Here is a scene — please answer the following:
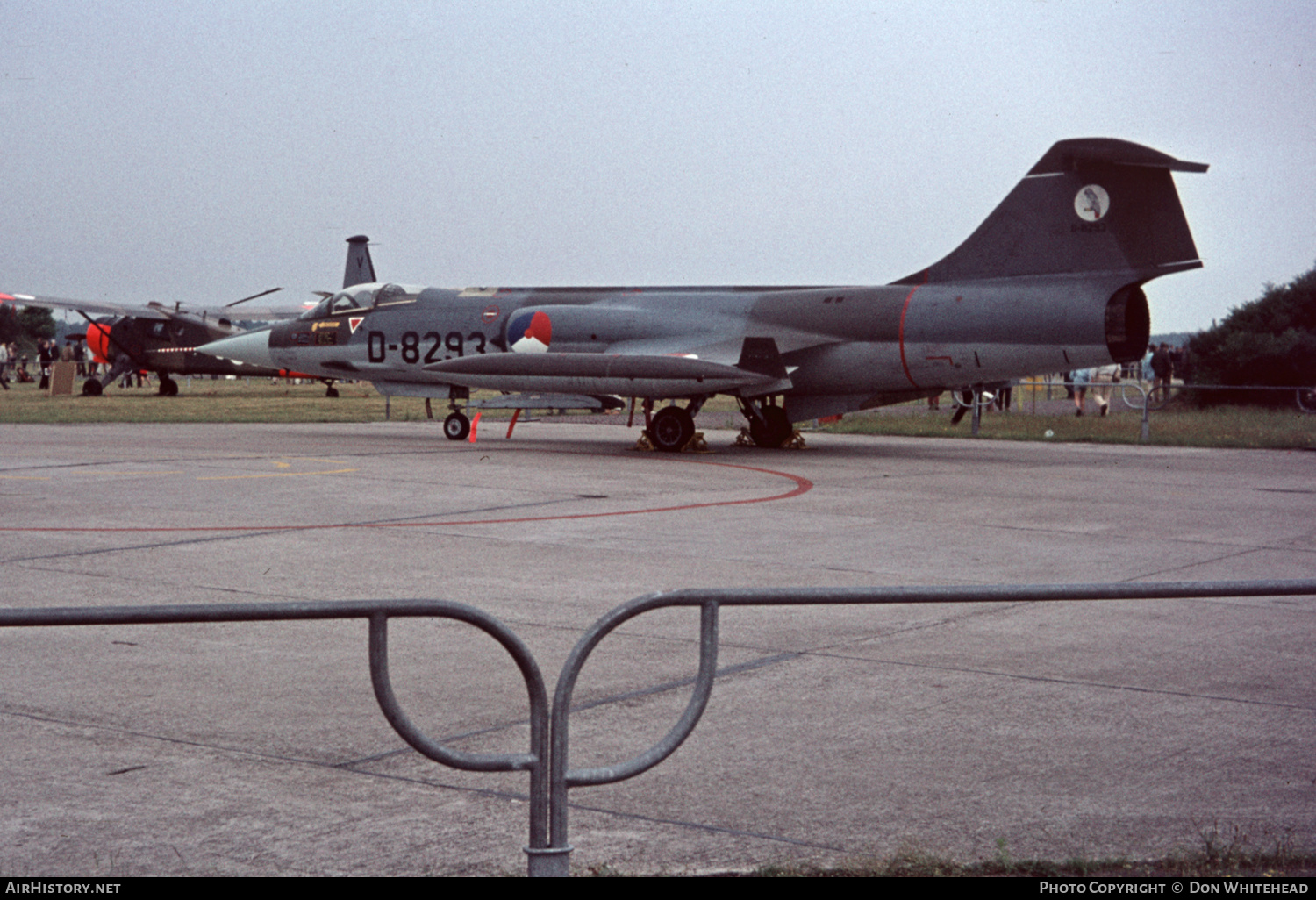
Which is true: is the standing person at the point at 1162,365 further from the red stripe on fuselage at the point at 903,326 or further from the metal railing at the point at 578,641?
the metal railing at the point at 578,641

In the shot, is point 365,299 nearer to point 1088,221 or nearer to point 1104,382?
point 1088,221

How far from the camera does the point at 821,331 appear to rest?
71.7ft

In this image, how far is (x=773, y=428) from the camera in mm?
24047

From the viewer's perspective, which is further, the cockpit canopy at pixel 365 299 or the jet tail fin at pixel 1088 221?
the cockpit canopy at pixel 365 299

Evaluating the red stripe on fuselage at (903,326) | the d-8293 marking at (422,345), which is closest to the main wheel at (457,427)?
the d-8293 marking at (422,345)

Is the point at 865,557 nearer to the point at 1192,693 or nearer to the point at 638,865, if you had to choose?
the point at 1192,693

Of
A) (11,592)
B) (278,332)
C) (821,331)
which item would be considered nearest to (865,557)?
(11,592)

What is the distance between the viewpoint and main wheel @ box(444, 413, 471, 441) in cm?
2572

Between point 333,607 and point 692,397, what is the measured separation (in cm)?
1870

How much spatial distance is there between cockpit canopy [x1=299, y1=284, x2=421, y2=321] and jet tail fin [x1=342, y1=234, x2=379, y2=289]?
65.1ft

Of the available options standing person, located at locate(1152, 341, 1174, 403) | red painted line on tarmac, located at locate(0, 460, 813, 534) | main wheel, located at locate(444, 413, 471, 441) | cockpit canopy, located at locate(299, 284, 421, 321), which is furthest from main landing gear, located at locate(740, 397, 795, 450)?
standing person, located at locate(1152, 341, 1174, 403)

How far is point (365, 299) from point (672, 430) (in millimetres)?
7453

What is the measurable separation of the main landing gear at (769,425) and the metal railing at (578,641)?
65.0 ft

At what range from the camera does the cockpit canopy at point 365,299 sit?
85.6 feet
